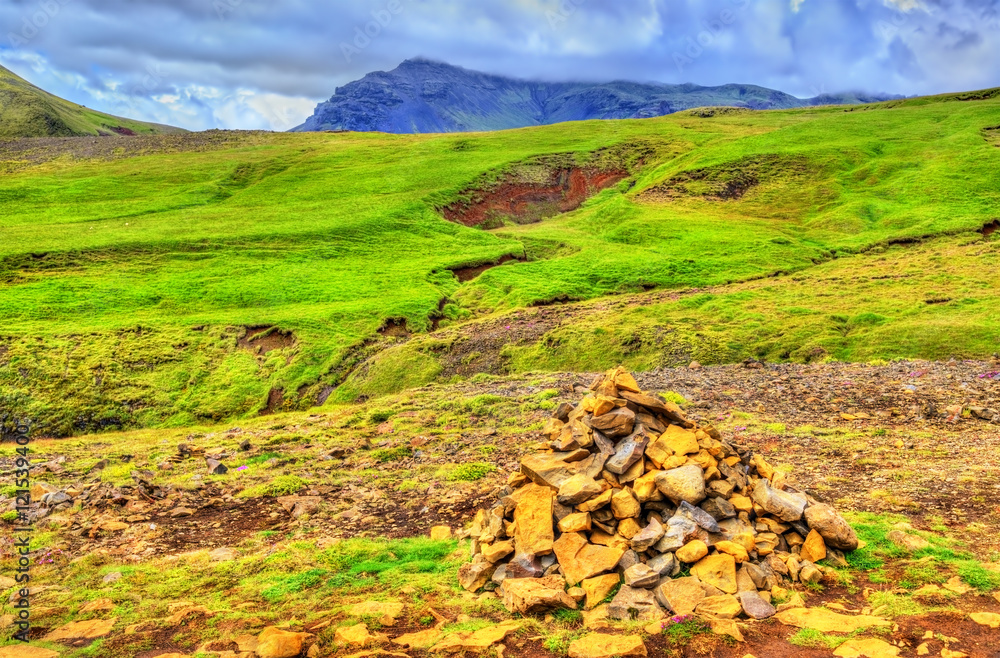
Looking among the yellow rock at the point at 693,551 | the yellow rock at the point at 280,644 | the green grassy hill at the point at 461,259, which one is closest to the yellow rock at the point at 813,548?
the yellow rock at the point at 693,551

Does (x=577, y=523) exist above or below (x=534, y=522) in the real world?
above

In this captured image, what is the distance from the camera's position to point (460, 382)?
28422 millimetres

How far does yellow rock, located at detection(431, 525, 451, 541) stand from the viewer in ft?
41.4

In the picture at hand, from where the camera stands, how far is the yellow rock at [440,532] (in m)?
12.6

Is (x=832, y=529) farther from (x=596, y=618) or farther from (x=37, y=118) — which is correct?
(x=37, y=118)

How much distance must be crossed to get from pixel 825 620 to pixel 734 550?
153 cm

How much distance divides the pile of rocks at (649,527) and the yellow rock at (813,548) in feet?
0.05

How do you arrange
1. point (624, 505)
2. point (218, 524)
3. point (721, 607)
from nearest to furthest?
point (721, 607), point (624, 505), point (218, 524)

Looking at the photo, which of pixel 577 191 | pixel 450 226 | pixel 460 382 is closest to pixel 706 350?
pixel 460 382

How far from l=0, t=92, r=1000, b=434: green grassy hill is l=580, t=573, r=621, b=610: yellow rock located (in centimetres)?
1953

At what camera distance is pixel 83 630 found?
30.6ft

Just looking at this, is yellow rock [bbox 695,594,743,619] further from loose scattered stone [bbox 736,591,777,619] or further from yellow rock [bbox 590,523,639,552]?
yellow rock [bbox 590,523,639,552]

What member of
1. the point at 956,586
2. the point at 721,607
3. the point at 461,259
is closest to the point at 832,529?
the point at 956,586

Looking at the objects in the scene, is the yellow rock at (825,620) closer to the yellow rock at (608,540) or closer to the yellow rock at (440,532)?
the yellow rock at (608,540)
